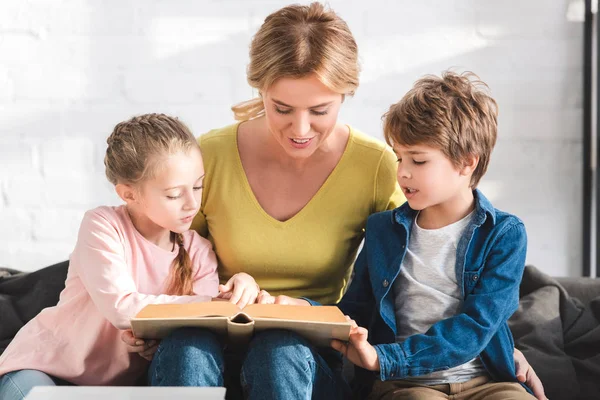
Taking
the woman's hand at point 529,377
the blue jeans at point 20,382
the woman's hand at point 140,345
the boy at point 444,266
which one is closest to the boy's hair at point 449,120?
the boy at point 444,266

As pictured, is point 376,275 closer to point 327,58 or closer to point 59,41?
point 327,58

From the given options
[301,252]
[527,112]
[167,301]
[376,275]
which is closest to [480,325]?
[376,275]

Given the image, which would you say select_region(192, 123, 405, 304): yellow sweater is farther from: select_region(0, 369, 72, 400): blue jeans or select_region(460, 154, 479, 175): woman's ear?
select_region(0, 369, 72, 400): blue jeans

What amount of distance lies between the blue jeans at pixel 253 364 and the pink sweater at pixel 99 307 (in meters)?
0.13

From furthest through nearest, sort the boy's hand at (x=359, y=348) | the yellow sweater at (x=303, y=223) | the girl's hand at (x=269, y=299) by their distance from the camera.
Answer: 1. the yellow sweater at (x=303, y=223)
2. the girl's hand at (x=269, y=299)
3. the boy's hand at (x=359, y=348)

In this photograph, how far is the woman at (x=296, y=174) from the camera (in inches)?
64.2

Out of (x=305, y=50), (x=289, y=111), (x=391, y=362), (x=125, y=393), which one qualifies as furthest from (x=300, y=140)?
(x=125, y=393)

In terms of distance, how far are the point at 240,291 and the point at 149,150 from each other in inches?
13.0

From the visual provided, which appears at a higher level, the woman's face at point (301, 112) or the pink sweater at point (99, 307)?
the woman's face at point (301, 112)

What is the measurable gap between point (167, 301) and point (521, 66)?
1431 mm

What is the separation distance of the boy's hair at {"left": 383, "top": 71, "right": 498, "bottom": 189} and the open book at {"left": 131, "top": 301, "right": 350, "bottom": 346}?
38cm

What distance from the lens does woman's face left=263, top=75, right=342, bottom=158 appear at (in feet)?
5.33

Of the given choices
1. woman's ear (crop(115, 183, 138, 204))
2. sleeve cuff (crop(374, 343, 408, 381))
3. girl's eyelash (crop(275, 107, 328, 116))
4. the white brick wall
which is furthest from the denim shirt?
the white brick wall

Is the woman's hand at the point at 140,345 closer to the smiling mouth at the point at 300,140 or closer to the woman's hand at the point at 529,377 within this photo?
the smiling mouth at the point at 300,140
